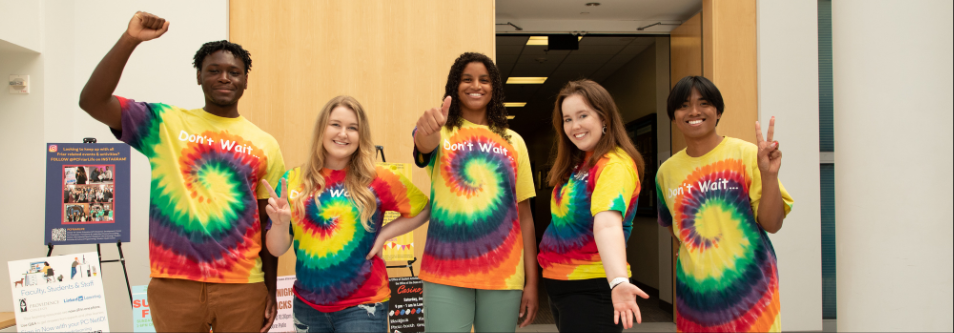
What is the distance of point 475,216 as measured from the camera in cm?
192

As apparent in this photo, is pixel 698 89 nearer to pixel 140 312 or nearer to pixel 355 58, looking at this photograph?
pixel 355 58

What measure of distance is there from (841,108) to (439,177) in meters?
1.50

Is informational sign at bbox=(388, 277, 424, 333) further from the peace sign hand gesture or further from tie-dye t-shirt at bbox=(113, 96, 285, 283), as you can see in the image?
the peace sign hand gesture

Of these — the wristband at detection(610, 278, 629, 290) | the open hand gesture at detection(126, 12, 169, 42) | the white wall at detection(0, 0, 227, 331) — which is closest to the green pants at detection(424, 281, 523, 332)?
the wristband at detection(610, 278, 629, 290)

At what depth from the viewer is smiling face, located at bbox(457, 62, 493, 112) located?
6.77 feet

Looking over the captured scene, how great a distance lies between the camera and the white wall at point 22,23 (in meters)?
3.36

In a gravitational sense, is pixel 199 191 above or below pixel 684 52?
below

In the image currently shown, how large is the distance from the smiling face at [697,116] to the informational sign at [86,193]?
333 cm

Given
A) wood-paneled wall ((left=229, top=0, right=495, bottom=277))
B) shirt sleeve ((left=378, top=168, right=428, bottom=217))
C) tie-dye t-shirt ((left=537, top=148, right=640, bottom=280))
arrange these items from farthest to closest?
wood-paneled wall ((left=229, top=0, right=495, bottom=277))
shirt sleeve ((left=378, top=168, right=428, bottom=217))
tie-dye t-shirt ((left=537, top=148, right=640, bottom=280))

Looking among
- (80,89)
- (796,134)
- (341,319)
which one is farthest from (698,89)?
(80,89)

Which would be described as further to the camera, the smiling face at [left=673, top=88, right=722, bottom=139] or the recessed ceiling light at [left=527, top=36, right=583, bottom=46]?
the recessed ceiling light at [left=527, top=36, right=583, bottom=46]

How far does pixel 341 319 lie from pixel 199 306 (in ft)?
1.59

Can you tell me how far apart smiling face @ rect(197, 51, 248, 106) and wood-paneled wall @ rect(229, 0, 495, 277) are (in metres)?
2.19

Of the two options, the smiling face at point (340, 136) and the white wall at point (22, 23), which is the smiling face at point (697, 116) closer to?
the smiling face at point (340, 136)
